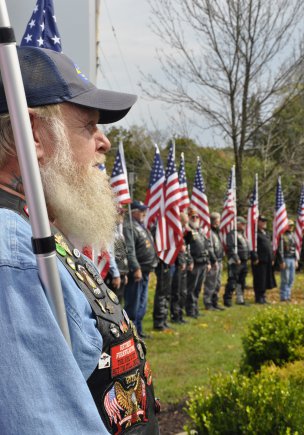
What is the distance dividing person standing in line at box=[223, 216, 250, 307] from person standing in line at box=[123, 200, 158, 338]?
4.50m

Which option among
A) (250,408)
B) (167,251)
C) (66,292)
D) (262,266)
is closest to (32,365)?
(66,292)

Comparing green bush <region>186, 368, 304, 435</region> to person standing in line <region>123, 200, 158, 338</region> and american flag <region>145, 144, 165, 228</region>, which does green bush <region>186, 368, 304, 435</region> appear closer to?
person standing in line <region>123, 200, 158, 338</region>

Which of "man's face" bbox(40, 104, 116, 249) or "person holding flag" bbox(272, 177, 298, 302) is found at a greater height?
"man's face" bbox(40, 104, 116, 249)

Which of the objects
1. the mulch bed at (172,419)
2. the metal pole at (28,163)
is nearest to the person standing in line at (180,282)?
the mulch bed at (172,419)

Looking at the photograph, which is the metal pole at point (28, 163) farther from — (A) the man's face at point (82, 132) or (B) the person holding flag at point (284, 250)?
(B) the person holding flag at point (284, 250)

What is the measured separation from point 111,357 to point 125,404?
153 millimetres

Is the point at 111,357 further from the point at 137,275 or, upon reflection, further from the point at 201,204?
the point at 201,204

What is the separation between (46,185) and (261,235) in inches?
551

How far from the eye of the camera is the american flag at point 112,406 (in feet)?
5.12

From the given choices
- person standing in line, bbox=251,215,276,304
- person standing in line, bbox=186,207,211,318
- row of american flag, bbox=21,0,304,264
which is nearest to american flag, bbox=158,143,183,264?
row of american flag, bbox=21,0,304,264

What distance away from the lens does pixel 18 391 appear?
3.67ft

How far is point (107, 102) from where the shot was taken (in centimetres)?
168

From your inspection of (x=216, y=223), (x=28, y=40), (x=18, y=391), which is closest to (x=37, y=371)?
(x=18, y=391)

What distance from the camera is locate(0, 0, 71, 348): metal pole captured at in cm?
119
